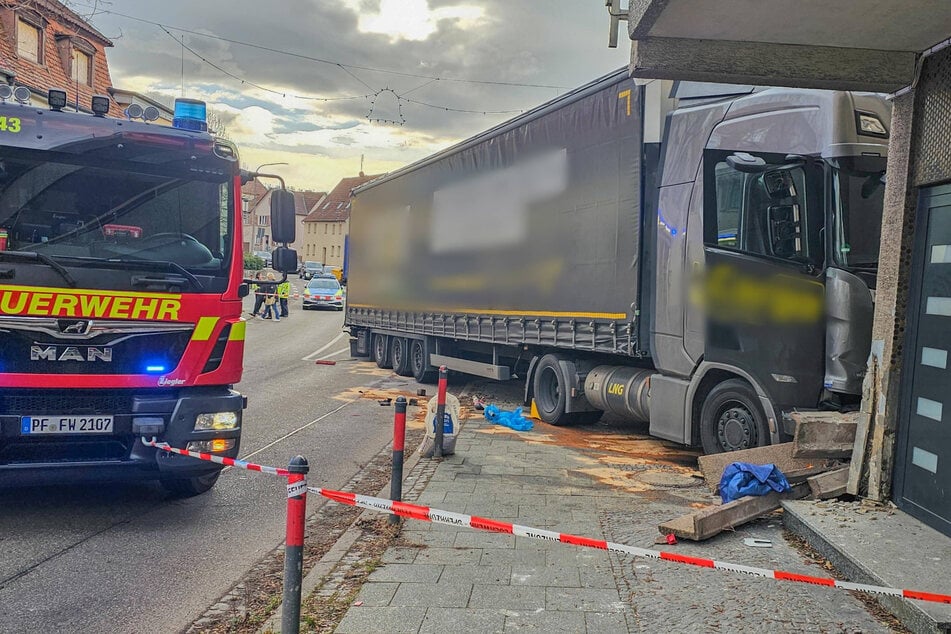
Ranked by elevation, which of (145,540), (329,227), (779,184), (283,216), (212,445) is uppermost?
(329,227)

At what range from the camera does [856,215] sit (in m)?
6.77

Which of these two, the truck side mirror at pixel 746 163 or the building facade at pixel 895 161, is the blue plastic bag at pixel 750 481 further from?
the truck side mirror at pixel 746 163

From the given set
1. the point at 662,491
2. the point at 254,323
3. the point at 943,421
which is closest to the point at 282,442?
the point at 662,491

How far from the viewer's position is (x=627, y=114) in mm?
Result: 8750

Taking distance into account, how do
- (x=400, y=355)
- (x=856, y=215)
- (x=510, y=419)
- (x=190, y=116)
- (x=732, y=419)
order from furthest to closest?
(x=400, y=355) < (x=510, y=419) < (x=732, y=419) < (x=856, y=215) < (x=190, y=116)

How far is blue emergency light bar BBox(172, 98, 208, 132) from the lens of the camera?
6.41 m

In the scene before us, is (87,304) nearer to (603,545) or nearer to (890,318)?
(603,545)

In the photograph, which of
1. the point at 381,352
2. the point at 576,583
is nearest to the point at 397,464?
the point at 576,583

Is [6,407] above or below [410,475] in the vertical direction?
above

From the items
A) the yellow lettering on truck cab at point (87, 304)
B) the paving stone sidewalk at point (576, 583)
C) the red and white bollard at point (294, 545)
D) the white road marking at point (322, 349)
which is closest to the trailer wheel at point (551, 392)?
the paving stone sidewalk at point (576, 583)

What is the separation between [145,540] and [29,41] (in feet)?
68.1

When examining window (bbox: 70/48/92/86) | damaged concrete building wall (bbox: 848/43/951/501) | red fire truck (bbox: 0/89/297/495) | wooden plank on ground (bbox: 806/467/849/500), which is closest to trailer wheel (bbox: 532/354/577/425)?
wooden plank on ground (bbox: 806/467/849/500)

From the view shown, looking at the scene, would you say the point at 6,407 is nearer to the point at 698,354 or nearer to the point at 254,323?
the point at 698,354

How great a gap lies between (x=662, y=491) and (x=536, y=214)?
474 centimetres
